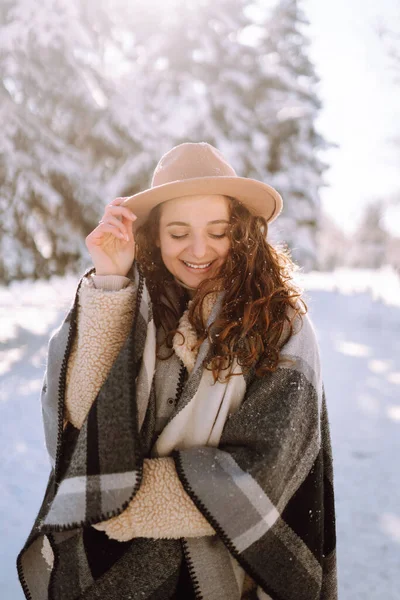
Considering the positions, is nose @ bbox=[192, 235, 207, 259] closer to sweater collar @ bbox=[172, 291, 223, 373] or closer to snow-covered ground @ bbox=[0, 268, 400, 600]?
sweater collar @ bbox=[172, 291, 223, 373]

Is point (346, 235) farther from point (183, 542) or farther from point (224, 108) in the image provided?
point (183, 542)

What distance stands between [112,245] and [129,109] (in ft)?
37.1

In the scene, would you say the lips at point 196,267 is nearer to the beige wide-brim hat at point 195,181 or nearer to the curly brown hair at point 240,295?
the curly brown hair at point 240,295

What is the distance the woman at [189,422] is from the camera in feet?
4.17

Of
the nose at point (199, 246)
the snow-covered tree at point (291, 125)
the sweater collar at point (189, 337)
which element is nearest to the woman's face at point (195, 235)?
the nose at point (199, 246)

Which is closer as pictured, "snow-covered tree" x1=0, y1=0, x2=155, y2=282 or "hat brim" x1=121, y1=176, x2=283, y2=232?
"hat brim" x1=121, y1=176, x2=283, y2=232

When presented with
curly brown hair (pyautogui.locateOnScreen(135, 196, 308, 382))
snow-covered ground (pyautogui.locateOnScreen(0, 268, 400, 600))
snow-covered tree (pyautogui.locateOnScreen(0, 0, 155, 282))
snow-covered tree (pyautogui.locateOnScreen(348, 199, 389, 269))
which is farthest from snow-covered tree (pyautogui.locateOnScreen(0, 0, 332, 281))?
snow-covered tree (pyautogui.locateOnScreen(348, 199, 389, 269))

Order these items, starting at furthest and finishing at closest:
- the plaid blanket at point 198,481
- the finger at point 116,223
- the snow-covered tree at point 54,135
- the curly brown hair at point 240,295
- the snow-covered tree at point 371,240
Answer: the snow-covered tree at point 371,240, the snow-covered tree at point 54,135, the finger at point 116,223, the curly brown hair at point 240,295, the plaid blanket at point 198,481


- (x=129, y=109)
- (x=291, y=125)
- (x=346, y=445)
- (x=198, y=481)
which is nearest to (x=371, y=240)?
(x=291, y=125)

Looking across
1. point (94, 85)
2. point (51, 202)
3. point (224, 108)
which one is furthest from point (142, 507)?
point (224, 108)

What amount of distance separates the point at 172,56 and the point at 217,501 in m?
16.0

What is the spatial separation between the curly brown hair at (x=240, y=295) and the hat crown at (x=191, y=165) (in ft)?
0.43

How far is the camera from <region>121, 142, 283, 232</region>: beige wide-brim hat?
1572 millimetres

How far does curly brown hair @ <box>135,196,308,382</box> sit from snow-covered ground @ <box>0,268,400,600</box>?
0.32 m
